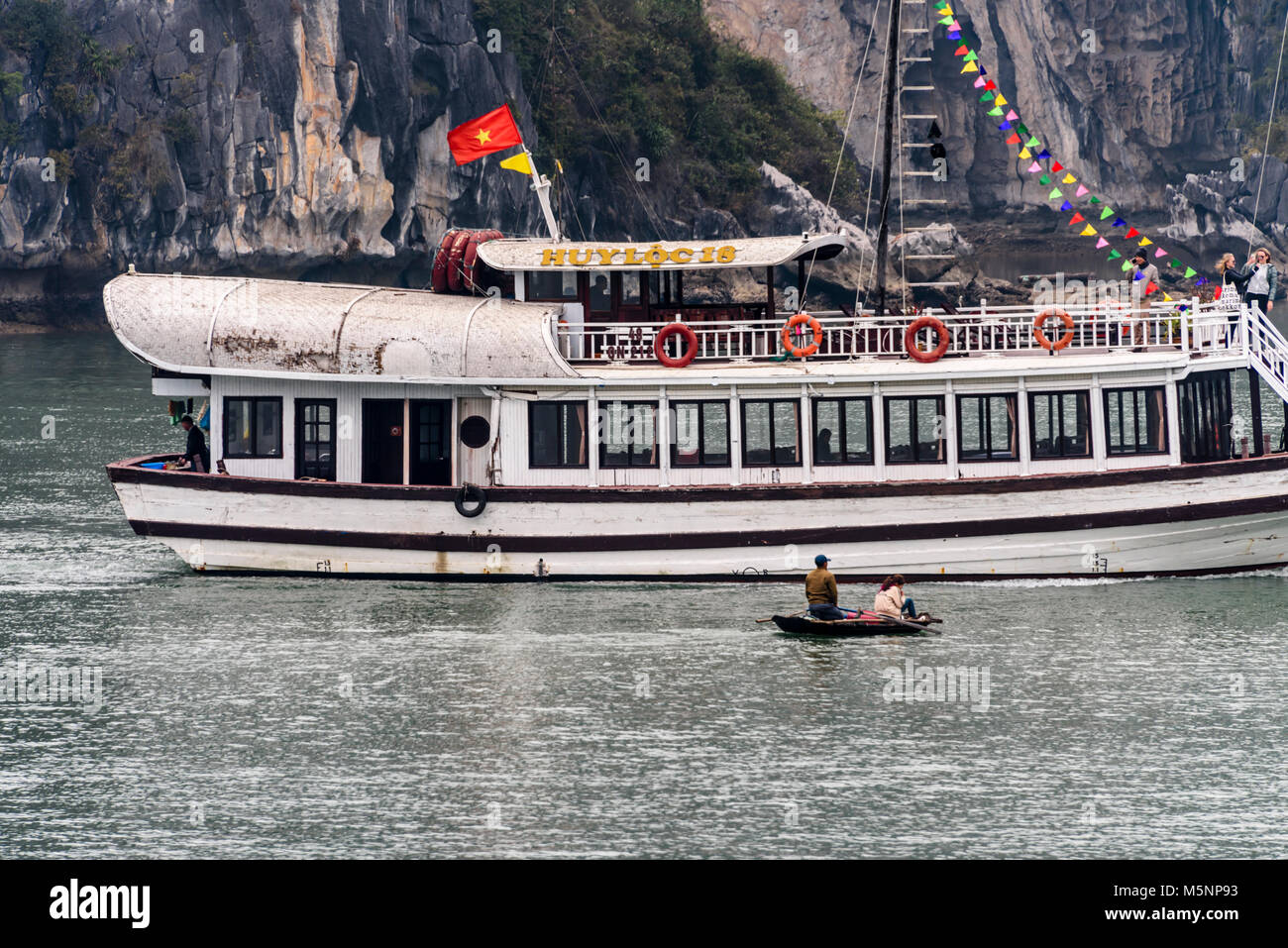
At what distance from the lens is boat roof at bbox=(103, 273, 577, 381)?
2511cm

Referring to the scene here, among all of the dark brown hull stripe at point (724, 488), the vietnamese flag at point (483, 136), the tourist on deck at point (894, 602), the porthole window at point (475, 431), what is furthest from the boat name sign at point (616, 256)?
the tourist on deck at point (894, 602)

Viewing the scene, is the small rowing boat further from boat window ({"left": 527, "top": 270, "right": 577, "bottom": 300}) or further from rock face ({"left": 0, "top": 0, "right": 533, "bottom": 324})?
rock face ({"left": 0, "top": 0, "right": 533, "bottom": 324})

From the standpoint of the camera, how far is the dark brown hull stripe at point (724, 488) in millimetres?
24438

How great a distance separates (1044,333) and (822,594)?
581 cm

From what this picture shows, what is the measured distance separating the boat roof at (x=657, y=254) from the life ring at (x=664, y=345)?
3.69 ft

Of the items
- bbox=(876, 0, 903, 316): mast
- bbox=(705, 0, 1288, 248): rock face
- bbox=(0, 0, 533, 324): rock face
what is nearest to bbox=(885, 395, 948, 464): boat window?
bbox=(876, 0, 903, 316): mast

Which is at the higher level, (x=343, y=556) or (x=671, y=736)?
(x=343, y=556)

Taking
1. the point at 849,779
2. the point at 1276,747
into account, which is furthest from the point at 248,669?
the point at 1276,747

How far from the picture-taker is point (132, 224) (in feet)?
222

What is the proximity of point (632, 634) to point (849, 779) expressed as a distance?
566cm

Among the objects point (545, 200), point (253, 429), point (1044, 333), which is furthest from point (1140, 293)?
point (253, 429)

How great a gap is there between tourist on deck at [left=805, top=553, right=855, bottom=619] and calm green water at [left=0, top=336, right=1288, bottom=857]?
15.7 inches

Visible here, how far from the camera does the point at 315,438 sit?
2589 cm

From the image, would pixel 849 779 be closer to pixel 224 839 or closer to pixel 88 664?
pixel 224 839
